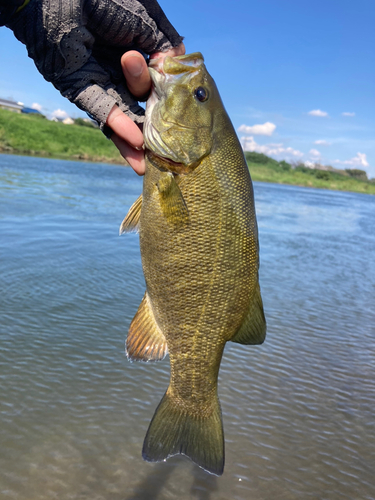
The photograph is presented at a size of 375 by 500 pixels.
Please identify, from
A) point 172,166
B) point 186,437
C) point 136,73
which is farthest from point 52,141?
point 186,437

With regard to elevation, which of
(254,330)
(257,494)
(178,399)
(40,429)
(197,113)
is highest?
(197,113)

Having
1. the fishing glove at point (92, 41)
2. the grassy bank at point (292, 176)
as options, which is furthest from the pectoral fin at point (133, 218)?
the grassy bank at point (292, 176)

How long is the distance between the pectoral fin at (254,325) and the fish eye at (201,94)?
43.2 inches

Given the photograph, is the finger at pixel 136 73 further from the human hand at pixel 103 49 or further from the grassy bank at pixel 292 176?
the grassy bank at pixel 292 176

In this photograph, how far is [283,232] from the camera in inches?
602

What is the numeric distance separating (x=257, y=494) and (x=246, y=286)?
80.7 inches

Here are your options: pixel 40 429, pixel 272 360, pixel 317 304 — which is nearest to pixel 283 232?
pixel 317 304

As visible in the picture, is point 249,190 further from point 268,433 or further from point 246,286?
point 268,433

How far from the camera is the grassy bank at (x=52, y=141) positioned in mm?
41250

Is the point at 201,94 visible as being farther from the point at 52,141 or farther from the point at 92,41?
the point at 52,141

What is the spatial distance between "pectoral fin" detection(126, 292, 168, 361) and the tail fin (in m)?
0.32

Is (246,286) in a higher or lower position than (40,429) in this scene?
higher

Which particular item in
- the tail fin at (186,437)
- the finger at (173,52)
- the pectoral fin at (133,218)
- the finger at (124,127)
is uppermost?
the finger at (173,52)

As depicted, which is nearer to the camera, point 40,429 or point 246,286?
point 246,286
